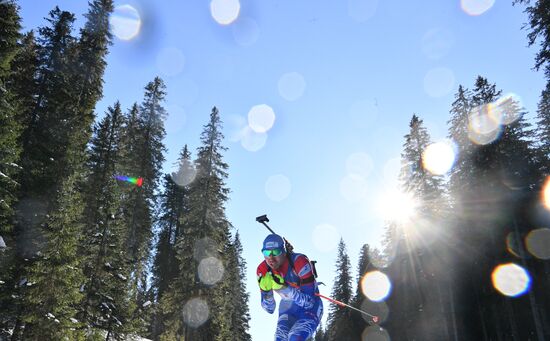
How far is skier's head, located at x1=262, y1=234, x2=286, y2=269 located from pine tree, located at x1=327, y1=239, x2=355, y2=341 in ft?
169

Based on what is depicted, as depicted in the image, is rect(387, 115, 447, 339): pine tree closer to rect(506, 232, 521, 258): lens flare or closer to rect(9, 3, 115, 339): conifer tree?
rect(506, 232, 521, 258): lens flare

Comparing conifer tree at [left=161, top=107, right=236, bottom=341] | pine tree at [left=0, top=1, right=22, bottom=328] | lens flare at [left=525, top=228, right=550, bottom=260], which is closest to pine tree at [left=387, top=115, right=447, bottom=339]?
lens flare at [left=525, top=228, right=550, bottom=260]

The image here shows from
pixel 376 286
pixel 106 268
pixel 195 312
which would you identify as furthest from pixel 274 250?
pixel 376 286

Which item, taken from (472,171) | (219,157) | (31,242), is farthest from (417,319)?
(31,242)

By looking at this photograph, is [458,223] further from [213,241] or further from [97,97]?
[97,97]

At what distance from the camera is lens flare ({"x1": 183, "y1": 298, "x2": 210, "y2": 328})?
93.0 ft

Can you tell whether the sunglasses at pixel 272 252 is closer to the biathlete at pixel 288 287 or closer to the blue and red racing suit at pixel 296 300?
the biathlete at pixel 288 287

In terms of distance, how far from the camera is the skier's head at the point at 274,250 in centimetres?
648

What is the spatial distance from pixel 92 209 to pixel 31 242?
8.05 metres

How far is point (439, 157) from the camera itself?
3753cm

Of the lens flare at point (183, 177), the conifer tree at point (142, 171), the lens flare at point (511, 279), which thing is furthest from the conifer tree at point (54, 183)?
the lens flare at point (511, 279)

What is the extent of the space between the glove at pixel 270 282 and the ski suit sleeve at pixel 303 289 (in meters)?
0.10

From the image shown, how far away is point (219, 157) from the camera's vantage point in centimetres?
3450

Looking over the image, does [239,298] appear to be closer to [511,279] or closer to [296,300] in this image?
[511,279]
